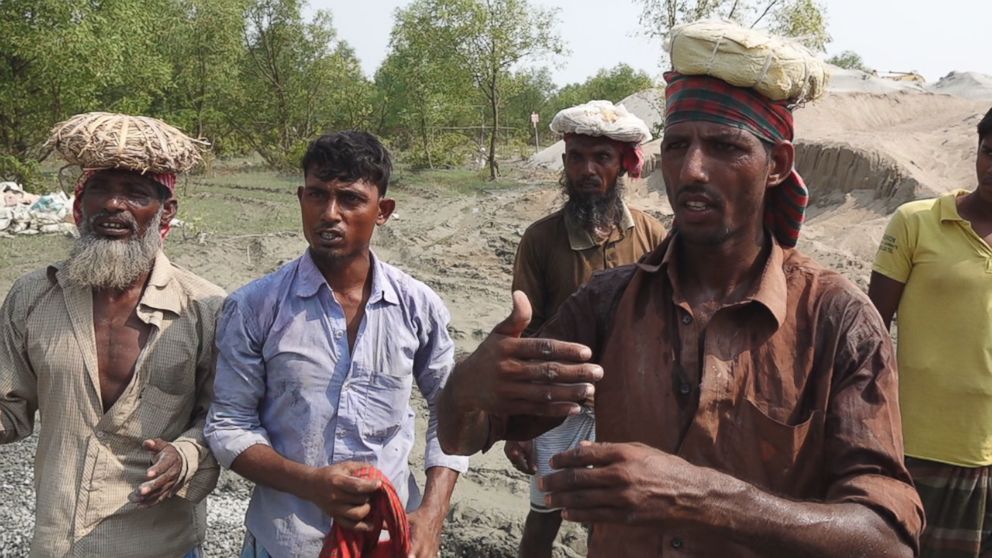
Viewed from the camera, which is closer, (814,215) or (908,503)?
(908,503)

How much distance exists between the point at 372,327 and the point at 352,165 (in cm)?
53

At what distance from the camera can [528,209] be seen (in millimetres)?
14922

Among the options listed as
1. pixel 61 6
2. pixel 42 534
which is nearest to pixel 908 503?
pixel 42 534

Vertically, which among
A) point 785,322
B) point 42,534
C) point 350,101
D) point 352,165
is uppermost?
point 350,101

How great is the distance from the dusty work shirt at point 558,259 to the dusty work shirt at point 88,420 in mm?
1399

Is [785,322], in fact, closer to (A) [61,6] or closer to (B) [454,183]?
(A) [61,6]

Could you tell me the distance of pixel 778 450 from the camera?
1.35 m

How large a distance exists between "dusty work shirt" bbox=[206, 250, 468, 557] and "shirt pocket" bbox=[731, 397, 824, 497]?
3.16ft

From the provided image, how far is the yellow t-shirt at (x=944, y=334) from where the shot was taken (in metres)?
Result: 2.78

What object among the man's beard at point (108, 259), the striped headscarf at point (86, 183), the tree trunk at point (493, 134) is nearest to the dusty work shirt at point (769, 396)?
the man's beard at point (108, 259)

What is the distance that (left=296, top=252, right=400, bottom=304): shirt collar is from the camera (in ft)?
7.42

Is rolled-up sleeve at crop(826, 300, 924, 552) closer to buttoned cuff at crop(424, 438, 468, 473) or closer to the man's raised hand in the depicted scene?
the man's raised hand

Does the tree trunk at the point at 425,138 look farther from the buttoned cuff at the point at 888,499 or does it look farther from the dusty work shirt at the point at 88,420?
the buttoned cuff at the point at 888,499

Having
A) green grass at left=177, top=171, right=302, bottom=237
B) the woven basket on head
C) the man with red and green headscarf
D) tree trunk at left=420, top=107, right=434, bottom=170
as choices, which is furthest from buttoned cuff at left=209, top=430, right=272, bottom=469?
tree trunk at left=420, top=107, right=434, bottom=170
